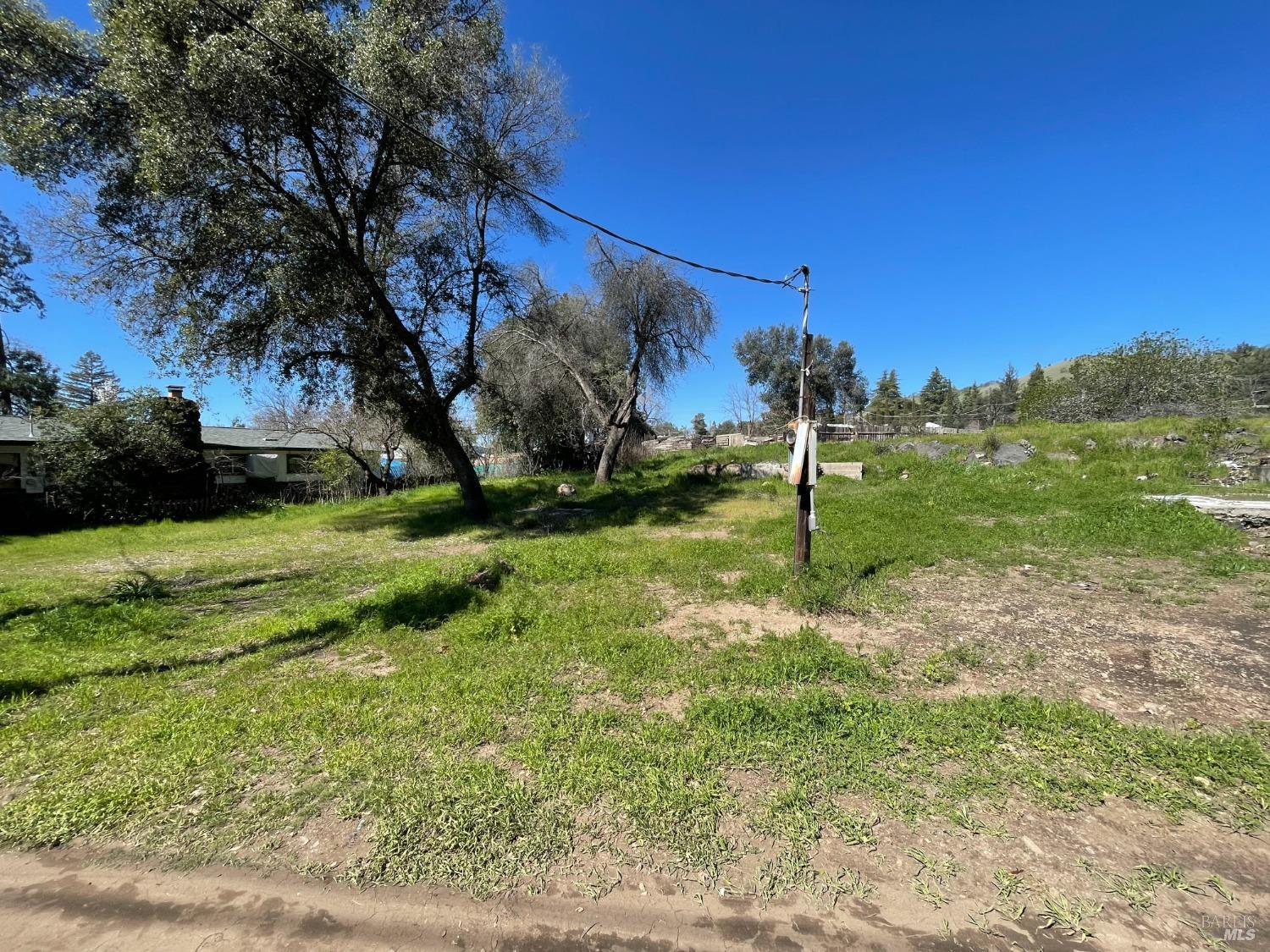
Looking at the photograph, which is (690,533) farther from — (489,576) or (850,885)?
(850,885)

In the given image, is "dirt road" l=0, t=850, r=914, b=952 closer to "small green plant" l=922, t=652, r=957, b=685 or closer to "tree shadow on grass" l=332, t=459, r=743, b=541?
"small green plant" l=922, t=652, r=957, b=685

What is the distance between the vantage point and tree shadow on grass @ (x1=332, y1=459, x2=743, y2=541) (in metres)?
11.4

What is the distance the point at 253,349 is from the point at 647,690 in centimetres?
1045

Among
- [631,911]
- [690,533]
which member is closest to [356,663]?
[631,911]

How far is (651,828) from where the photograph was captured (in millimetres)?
2367

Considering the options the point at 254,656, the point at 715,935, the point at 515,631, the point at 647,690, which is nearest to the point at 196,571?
the point at 254,656

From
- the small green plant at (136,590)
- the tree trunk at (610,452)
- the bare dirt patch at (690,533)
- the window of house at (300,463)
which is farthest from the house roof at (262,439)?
the bare dirt patch at (690,533)

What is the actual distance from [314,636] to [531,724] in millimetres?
3065

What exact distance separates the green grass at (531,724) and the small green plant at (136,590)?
0.17 ft

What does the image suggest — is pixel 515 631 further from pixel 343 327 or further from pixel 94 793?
pixel 343 327

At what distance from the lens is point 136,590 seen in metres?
6.39

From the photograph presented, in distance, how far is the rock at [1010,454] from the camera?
48.5 ft

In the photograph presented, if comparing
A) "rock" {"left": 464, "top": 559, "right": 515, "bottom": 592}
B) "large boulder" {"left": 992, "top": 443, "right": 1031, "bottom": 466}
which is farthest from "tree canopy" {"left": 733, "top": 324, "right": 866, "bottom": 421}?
"rock" {"left": 464, "top": 559, "right": 515, "bottom": 592}

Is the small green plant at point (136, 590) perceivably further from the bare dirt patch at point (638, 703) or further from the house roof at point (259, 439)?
the house roof at point (259, 439)
